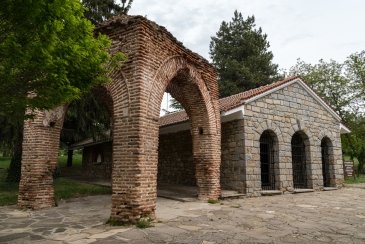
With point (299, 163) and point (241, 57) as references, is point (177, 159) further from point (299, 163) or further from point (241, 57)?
point (241, 57)

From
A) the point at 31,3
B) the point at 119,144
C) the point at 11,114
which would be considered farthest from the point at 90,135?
the point at 31,3


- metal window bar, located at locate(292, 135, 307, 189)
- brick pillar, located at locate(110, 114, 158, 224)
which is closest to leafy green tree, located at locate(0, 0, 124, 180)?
brick pillar, located at locate(110, 114, 158, 224)

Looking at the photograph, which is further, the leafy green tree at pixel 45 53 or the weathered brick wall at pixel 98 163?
the weathered brick wall at pixel 98 163

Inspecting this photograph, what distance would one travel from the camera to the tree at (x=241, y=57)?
27.7 metres

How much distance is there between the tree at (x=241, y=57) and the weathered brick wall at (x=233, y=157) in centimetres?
1628

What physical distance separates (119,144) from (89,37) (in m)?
2.84

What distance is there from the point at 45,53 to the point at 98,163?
16507 millimetres

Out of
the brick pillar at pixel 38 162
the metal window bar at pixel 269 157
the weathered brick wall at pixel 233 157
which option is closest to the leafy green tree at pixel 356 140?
the metal window bar at pixel 269 157

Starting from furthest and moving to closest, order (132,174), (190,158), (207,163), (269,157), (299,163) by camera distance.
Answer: (299,163), (190,158), (269,157), (207,163), (132,174)

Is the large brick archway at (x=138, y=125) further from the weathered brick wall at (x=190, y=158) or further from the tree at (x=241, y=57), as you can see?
the tree at (x=241, y=57)

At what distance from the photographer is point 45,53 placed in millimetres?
3619

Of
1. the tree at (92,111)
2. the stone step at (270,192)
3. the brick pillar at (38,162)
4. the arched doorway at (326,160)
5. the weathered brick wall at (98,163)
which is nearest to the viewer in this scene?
the brick pillar at (38,162)

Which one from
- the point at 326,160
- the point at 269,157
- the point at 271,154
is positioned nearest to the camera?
the point at 271,154

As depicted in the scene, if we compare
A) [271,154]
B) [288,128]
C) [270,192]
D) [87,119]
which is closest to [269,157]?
[271,154]
